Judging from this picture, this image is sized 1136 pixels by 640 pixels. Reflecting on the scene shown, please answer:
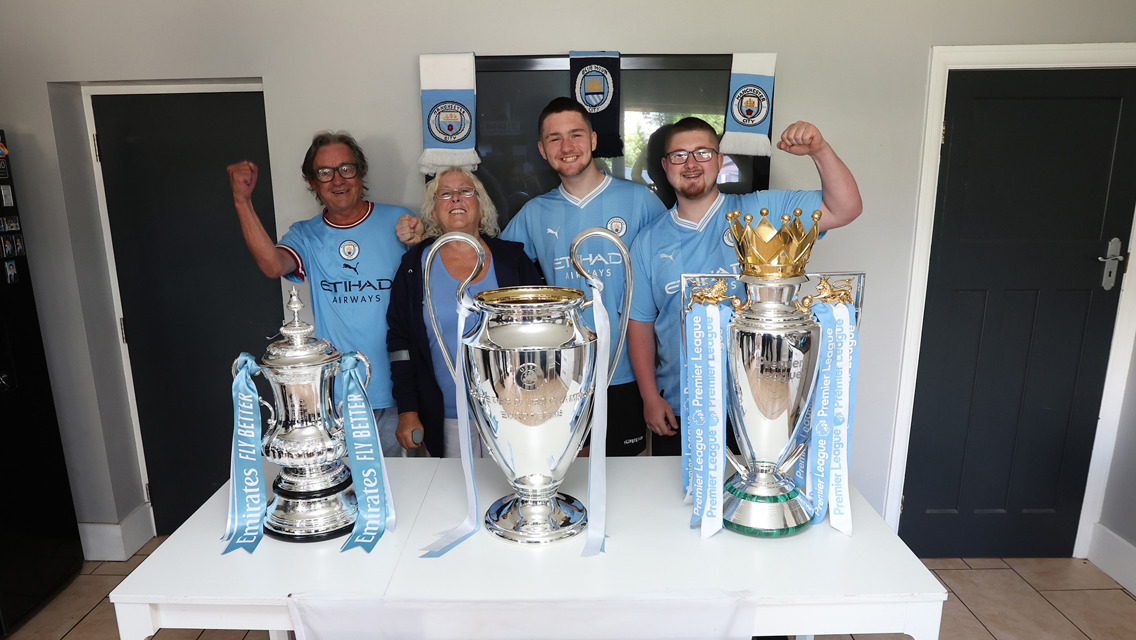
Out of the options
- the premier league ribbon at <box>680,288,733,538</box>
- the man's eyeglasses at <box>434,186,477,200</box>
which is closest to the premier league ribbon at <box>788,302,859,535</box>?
the premier league ribbon at <box>680,288,733,538</box>

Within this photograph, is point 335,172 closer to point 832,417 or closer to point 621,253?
point 621,253

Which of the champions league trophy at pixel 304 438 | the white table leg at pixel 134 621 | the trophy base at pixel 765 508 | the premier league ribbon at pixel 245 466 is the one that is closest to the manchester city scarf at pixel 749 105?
the trophy base at pixel 765 508

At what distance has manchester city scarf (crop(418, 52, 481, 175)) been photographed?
2361 mm

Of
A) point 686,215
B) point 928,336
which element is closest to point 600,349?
point 686,215

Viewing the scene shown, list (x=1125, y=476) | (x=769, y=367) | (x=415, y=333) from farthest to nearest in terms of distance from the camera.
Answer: (x=1125, y=476)
(x=415, y=333)
(x=769, y=367)

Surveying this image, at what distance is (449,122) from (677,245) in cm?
89

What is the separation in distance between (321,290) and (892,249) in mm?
2027

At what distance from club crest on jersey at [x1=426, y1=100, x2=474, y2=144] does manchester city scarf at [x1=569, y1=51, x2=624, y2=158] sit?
39 cm

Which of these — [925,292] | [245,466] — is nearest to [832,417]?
[245,466]

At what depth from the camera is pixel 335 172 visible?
2.32m

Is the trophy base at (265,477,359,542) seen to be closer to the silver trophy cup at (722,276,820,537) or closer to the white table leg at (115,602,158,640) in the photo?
the white table leg at (115,602,158,640)

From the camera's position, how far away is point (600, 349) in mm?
1271

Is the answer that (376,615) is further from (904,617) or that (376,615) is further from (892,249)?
(892,249)

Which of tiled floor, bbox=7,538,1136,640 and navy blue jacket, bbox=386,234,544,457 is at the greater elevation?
navy blue jacket, bbox=386,234,544,457
